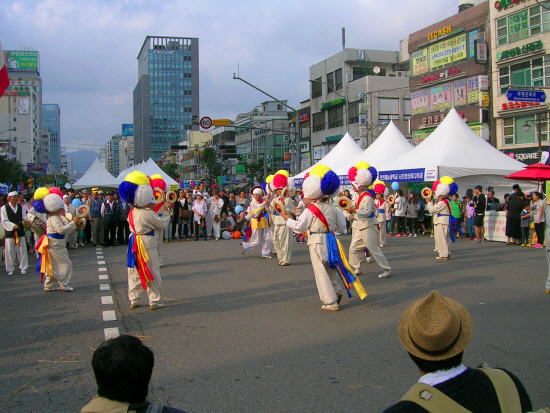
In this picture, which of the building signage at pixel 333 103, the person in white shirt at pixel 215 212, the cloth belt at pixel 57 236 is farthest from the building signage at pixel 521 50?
the cloth belt at pixel 57 236

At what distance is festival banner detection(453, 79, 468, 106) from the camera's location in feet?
112

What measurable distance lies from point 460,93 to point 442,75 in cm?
209

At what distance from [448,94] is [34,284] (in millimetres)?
31647

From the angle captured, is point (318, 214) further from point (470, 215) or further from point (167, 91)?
point (167, 91)

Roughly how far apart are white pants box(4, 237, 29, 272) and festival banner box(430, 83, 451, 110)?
99.4 feet

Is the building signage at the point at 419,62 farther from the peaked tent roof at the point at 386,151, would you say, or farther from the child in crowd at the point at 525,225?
the child in crowd at the point at 525,225

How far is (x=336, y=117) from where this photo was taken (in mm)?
50781

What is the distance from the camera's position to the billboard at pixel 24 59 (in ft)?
403

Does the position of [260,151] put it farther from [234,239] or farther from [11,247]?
[11,247]

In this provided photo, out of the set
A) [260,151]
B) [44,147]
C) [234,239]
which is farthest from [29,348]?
[44,147]

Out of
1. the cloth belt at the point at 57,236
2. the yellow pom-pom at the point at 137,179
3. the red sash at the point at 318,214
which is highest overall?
the yellow pom-pom at the point at 137,179

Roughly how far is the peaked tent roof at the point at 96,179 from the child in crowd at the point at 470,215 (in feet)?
63.4

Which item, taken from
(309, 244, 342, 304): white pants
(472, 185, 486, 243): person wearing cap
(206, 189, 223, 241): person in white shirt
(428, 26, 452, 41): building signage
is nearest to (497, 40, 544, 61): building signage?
(428, 26, 452, 41): building signage

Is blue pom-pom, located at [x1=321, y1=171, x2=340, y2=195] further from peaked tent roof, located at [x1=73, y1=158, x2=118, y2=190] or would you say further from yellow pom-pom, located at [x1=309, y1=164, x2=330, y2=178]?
peaked tent roof, located at [x1=73, y1=158, x2=118, y2=190]
